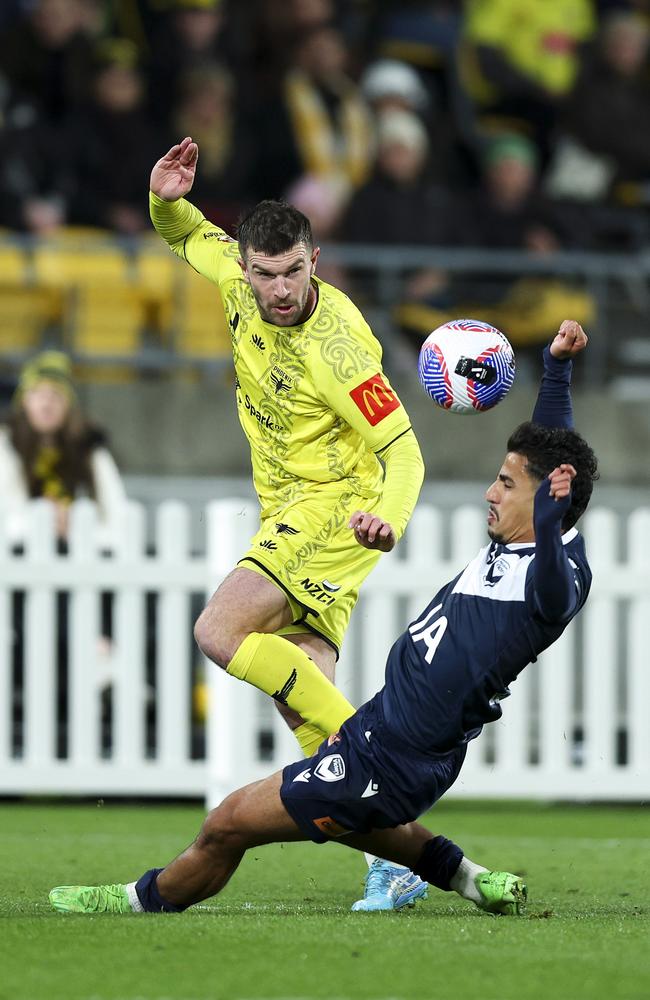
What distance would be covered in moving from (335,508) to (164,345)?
633 centimetres

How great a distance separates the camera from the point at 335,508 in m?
6.64

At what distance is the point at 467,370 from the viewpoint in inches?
256

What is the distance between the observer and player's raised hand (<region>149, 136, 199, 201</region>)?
22.8 feet

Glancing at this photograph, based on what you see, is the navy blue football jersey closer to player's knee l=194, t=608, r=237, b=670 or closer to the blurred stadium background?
player's knee l=194, t=608, r=237, b=670

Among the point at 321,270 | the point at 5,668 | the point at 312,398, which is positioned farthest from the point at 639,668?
the point at 312,398

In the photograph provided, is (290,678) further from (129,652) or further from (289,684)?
(129,652)

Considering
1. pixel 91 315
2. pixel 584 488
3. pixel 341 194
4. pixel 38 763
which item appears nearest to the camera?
pixel 584 488

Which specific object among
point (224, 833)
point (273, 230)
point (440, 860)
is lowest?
point (440, 860)

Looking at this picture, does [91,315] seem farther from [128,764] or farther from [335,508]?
[335,508]

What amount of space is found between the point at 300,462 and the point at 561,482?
153cm

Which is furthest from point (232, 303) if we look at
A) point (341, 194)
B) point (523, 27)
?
point (523, 27)

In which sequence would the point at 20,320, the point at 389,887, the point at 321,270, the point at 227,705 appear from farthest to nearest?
the point at 321,270, the point at 20,320, the point at 227,705, the point at 389,887

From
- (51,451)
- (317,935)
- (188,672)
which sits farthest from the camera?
(51,451)

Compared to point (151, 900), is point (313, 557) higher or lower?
higher
